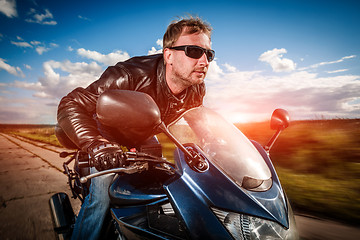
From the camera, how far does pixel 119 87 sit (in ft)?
6.73

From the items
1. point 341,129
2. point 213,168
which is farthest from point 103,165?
point 341,129

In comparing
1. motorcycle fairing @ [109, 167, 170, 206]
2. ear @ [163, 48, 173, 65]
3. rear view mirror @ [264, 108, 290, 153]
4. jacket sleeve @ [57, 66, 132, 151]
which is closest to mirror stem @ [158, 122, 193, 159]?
motorcycle fairing @ [109, 167, 170, 206]

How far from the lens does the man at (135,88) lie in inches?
58.0

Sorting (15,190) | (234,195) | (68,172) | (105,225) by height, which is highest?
(234,195)

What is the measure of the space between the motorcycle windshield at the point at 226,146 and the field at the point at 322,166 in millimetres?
651

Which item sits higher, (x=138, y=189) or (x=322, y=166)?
(x=138, y=189)

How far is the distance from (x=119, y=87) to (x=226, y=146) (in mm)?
1307

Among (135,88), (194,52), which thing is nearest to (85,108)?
(135,88)

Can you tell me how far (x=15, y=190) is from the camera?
3.98 m

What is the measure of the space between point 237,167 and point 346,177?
2995 millimetres

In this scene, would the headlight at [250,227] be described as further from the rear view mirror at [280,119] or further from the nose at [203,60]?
the nose at [203,60]

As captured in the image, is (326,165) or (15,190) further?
(15,190)

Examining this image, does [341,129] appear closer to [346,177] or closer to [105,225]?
[346,177]

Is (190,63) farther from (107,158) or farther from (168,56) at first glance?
(107,158)
